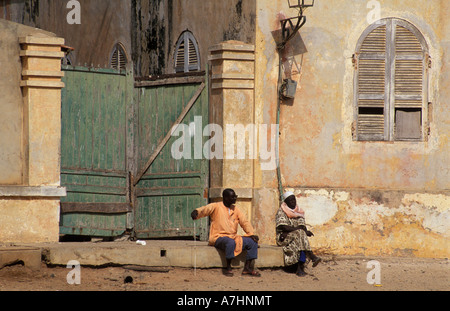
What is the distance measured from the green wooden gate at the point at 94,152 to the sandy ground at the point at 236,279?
5.66ft

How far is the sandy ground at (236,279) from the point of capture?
29.9 feet

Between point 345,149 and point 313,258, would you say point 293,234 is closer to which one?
point 313,258

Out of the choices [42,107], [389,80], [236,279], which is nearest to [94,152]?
[42,107]

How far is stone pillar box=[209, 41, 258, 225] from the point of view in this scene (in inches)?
432

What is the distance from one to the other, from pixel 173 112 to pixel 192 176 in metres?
0.92

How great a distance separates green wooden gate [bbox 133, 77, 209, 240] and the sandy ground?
1.59 metres

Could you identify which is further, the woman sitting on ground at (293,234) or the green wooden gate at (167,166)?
the green wooden gate at (167,166)

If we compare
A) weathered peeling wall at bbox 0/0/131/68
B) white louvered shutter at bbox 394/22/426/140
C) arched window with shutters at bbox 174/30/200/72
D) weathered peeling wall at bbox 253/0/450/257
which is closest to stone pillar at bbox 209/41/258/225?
weathered peeling wall at bbox 253/0/450/257

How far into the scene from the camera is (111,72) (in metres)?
11.5

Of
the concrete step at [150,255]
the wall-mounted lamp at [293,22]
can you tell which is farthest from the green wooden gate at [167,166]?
the wall-mounted lamp at [293,22]

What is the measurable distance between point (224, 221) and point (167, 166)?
1784 millimetres

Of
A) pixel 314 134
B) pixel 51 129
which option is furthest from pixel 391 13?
pixel 51 129

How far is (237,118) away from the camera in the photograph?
36.1 feet

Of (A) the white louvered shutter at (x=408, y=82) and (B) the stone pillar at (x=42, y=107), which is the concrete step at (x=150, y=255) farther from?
(A) the white louvered shutter at (x=408, y=82)
